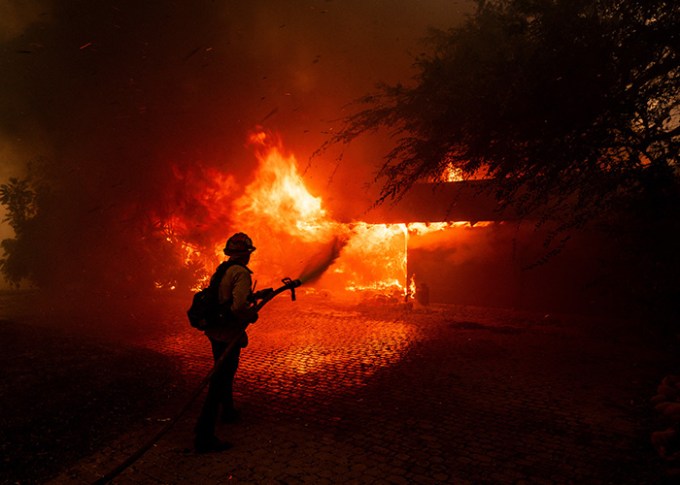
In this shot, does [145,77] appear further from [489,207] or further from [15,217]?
[489,207]

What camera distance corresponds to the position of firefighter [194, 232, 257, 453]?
4457mm

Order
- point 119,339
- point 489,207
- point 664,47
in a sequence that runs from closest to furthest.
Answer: point 664,47 < point 119,339 < point 489,207

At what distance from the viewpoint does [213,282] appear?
486cm

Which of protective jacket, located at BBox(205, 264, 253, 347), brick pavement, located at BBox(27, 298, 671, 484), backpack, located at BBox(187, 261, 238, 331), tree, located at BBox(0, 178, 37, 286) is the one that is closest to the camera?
brick pavement, located at BBox(27, 298, 671, 484)

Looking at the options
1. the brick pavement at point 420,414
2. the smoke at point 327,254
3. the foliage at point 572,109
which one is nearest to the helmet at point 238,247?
the brick pavement at point 420,414

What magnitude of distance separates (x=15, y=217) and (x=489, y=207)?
21716 mm

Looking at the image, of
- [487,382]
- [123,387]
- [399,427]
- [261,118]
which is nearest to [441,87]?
[487,382]

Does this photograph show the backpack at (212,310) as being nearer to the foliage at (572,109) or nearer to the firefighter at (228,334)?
the firefighter at (228,334)

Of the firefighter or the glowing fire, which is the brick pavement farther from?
the glowing fire

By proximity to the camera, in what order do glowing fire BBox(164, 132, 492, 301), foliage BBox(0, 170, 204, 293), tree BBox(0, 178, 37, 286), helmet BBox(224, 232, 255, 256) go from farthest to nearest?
tree BBox(0, 178, 37, 286), foliage BBox(0, 170, 204, 293), glowing fire BBox(164, 132, 492, 301), helmet BBox(224, 232, 255, 256)

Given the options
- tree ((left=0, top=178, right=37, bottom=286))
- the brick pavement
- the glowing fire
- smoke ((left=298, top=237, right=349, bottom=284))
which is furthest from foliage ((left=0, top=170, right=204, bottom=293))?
the brick pavement

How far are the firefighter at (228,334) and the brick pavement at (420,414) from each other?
217mm

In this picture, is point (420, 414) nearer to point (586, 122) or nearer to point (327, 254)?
point (586, 122)

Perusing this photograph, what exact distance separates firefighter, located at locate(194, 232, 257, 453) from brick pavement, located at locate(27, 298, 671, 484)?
217 mm
